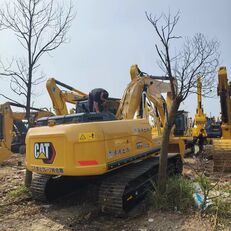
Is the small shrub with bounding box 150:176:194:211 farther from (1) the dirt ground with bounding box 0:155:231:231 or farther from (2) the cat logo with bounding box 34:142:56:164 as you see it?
(2) the cat logo with bounding box 34:142:56:164

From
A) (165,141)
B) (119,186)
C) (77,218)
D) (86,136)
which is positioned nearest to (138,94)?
(165,141)

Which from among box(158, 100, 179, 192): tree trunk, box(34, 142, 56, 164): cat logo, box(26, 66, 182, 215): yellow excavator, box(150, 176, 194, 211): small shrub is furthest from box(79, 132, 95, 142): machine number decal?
box(150, 176, 194, 211): small shrub

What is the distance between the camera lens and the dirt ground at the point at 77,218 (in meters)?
4.98

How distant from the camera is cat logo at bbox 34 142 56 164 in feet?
18.8

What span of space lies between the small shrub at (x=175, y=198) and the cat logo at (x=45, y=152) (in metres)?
1.86

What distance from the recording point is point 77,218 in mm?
5715

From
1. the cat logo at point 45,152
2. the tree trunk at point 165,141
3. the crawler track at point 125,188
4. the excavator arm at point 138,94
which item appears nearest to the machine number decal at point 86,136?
the cat logo at point 45,152

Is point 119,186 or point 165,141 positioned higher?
point 165,141

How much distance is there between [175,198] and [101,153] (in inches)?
57.7

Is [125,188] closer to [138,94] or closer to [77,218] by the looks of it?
[77,218]

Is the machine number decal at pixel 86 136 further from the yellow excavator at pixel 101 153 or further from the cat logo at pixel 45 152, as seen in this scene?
the cat logo at pixel 45 152

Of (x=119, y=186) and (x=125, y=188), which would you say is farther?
(x=125, y=188)

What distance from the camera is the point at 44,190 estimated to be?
259 inches

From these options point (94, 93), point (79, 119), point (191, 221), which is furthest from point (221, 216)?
point (94, 93)
